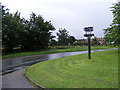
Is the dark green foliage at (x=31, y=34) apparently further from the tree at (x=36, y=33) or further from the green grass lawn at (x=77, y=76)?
the green grass lawn at (x=77, y=76)

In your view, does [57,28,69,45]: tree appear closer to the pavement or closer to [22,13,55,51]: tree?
[22,13,55,51]: tree

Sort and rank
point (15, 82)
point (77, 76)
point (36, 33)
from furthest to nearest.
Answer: point (36, 33) → point (77, 76) → point (15, 82)

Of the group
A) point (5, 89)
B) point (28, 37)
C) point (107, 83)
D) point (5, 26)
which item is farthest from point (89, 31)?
point (28, 37)

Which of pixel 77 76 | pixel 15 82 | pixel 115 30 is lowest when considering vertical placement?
pixel 15 82

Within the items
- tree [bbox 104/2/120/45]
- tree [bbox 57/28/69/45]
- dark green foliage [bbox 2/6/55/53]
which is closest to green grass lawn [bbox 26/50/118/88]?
tree [bbox 104/2/120/45]

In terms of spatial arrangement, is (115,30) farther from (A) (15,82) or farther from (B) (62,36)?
(B) (62,36)

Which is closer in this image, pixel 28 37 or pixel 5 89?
pixel 5 89

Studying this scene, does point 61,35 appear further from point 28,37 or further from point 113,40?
point 113,40

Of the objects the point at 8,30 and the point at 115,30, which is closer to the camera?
the point at 115,30

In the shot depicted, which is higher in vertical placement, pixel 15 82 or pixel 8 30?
pixel 8 30

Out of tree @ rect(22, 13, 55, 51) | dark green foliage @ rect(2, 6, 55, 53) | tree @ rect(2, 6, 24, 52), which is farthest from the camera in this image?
tree @ rect(22, 13, 55, 51)

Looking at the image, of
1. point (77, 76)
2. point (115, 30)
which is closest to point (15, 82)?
point (77, 76)

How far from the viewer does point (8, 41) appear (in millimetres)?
19656

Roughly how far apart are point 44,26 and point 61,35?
1666cm
